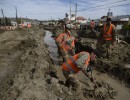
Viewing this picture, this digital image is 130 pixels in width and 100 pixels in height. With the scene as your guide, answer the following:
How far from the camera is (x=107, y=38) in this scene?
7.81m

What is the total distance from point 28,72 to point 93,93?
2.21m

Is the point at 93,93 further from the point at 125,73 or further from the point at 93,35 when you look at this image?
the point at 93,35

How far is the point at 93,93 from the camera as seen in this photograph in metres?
5.02

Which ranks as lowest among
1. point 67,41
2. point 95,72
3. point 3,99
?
point 95,72

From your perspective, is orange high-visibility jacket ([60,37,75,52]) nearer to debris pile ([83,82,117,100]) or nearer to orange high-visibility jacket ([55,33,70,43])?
orange high-visibility jacket ([55,33,70,43])

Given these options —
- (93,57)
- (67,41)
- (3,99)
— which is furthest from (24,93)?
(67,41)

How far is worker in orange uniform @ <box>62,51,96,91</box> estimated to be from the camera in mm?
4000

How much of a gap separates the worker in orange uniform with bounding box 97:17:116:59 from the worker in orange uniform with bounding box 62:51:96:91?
364 cm

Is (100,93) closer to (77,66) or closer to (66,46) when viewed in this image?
(77,66)

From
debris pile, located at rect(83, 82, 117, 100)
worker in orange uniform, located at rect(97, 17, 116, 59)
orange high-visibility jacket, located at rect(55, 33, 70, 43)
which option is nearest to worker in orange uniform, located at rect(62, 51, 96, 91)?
debris pile, located at rect(83, 82, 117, 100)

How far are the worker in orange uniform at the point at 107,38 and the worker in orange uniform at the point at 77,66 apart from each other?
3643 millimetres

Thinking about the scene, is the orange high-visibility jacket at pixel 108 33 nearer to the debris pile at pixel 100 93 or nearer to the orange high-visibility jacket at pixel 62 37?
the orange high-visibility jacket at pixel 62 37

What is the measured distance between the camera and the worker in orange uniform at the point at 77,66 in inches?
157

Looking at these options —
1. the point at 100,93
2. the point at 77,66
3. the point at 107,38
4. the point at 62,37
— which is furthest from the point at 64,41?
the point at 77,66
